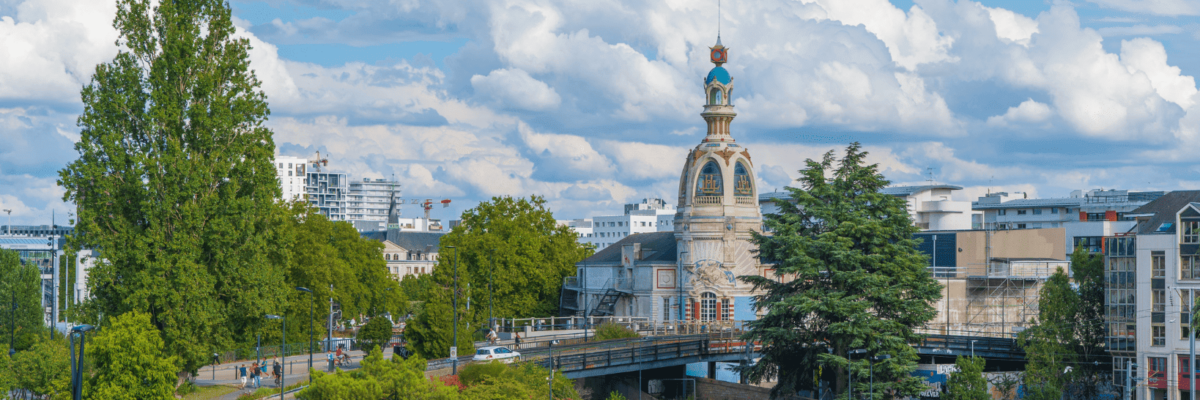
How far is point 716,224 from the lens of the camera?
77.8m

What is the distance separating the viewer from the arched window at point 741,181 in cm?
7881

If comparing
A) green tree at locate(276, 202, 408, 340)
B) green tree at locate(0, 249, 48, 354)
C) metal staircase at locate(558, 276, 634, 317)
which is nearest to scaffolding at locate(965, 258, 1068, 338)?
metal staircase at locate(558, 276, 634, 317)

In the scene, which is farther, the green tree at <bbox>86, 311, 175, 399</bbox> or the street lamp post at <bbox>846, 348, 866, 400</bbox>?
the street lamp post at <bbox>846, 348, 866, 400</bbox>

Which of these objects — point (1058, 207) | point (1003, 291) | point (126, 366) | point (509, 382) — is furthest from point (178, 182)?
point (1058, 207)

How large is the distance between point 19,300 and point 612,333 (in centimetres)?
3534

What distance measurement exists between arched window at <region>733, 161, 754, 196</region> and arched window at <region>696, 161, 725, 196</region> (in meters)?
1.10

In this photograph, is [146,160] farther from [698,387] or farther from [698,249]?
[698,249]

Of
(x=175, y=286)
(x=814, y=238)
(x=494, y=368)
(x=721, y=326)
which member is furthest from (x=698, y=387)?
(x=175, y=286)

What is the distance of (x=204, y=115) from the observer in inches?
1708

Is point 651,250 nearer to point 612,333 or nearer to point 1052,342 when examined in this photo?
point 612,333

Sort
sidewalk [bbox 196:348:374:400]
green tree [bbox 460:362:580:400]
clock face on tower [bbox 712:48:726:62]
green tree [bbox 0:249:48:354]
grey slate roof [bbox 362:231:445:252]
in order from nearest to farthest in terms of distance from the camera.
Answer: green tree [bbox 460:362:580:400]
sidewalk [bbox 196:348:374:400]
green tree [bbox 0:249:48:354]
clock face on tower [bbox 712:48:726:62]
grey slate roof [bbox 362:231:445:252]

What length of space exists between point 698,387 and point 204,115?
30176 mm

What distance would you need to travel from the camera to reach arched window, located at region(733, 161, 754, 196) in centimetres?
7881

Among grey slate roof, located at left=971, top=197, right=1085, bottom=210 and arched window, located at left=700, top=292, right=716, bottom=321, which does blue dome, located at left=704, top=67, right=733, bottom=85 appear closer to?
arched window, located at left=700, top=292, right=716, bottom=321
